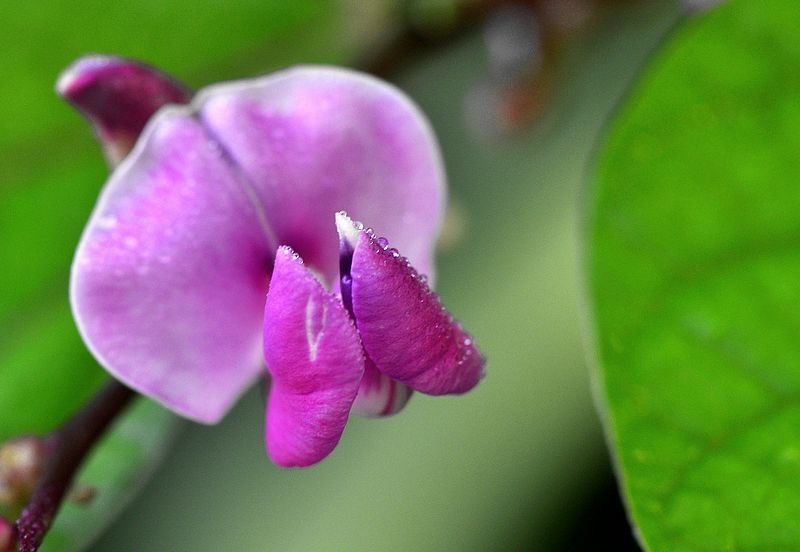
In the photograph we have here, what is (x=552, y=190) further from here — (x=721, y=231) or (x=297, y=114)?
(x=297, y=114)

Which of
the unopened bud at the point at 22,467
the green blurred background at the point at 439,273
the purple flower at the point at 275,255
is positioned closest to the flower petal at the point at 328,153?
the purple flower at the point at 275,255

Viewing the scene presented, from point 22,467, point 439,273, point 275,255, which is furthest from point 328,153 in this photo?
point 439,273

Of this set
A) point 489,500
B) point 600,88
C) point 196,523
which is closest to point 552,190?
point 600,88

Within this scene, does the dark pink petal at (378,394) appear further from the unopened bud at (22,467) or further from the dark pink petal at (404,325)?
the unopened bud at (22,467)

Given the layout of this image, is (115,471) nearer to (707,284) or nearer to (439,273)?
(707,284)

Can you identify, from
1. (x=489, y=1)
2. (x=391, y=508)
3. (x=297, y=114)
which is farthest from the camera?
(x=391, y=508)

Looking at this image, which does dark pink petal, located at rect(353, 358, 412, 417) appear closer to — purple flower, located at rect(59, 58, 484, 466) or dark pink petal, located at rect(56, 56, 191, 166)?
purple flower, located at rect(59, 58, 484, 466)

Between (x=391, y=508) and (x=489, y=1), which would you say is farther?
(x=391, y=508)
